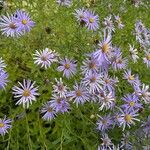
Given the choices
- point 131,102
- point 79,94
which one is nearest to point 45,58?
point 79,94

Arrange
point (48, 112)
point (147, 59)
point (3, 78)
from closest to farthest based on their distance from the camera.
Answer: point (3, 78), point (48, 112), point (147, 59)

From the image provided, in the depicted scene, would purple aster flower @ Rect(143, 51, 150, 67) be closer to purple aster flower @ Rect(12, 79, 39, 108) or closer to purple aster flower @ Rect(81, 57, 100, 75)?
purple aster flower @ Rect(81, 57, 100, 75)

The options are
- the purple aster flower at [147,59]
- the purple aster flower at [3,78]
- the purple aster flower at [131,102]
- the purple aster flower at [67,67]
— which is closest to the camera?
the purple aster flower at [3,78]

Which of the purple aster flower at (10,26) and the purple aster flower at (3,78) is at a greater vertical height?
the purple aster flower at (10,26)

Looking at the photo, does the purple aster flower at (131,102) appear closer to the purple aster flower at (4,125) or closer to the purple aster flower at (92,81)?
the purple aster flower at (92,81)

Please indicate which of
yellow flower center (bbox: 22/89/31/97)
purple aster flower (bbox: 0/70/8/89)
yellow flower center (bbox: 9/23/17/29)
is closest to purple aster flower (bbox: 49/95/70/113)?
yellow flower center (bbox: 22/89/31/97)

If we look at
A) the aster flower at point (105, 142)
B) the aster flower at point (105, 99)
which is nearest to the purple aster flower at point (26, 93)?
the aster flower at point (105, 99)

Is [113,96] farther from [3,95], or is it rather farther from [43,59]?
[3,95]

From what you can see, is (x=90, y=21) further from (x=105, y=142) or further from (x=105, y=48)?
(x=105, y=142)

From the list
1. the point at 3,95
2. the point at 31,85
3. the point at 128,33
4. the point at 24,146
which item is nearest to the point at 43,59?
the point at 31,85
